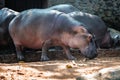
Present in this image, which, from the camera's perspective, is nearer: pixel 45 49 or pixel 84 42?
pixel 84 42

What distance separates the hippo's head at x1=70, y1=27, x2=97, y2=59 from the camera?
744cm

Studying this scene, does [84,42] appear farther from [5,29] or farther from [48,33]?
[5,29]

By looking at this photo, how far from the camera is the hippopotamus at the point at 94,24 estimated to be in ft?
31.7

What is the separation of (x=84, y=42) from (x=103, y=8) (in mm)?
6622

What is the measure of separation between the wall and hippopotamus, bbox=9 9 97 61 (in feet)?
17.6

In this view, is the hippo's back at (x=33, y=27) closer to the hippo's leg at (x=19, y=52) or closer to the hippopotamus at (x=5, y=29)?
the hippo's leg at (x=19, y=52)

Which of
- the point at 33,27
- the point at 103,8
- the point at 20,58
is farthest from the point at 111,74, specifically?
the point at 103,8

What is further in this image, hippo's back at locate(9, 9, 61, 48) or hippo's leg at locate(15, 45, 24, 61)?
hippo's leg at locate(15, 45, 24, 61)

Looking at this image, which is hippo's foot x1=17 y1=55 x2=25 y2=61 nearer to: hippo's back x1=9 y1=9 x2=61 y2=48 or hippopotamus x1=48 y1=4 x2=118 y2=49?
hippo's back x1=9 y1=9 x2=61 y2=48

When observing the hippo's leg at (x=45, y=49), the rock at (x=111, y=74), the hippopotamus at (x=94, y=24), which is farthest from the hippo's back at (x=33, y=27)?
the rock at (x=111, y=74)

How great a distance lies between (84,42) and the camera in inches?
295

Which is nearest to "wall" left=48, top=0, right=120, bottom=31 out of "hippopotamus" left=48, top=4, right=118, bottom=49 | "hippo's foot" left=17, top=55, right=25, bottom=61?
"hippopotamus" left=48, top=4, right=118, bottom=49

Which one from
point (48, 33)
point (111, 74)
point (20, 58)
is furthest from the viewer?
point (20, 58)

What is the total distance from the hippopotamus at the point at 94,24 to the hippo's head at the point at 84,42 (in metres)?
1.77
